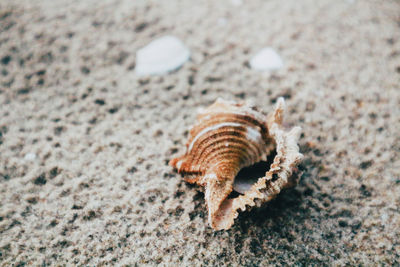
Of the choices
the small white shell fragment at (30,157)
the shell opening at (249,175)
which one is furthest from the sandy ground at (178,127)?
the shell opening at (249,175)

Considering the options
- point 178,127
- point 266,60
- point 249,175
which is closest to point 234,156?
point 249,175

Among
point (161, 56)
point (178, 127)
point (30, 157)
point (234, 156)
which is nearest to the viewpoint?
point (234, 156)

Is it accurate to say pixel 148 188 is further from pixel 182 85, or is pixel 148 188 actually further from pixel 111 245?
pixel 182 85

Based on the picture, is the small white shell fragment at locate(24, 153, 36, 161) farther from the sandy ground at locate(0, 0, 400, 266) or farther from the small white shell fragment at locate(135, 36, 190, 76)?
the small white shell fragment at locate(135, 36, 190, 76)

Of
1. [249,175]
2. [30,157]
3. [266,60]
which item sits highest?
[266,60]

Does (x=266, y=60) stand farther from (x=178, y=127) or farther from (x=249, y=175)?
(x=249, y=175)

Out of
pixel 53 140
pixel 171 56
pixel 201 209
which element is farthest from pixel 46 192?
pixel 171 56
